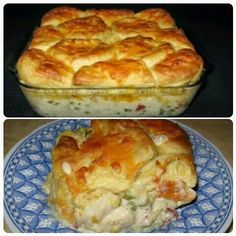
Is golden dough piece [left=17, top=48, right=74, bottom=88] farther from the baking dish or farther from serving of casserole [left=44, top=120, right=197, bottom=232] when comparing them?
serving of casserole [left=44, top=120, right=197, bottom=232]

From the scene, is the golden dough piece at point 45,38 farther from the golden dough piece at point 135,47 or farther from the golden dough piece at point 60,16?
the golden dough piece at point 135,47

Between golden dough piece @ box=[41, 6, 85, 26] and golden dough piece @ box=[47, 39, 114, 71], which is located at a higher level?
golden dough piece @ box=[41, 6, 85, 26]

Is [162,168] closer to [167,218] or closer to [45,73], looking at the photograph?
[167,218]

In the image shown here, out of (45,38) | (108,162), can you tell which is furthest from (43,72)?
(108,162)

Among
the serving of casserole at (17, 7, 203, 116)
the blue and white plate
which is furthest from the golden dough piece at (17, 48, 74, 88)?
the blue and white plate

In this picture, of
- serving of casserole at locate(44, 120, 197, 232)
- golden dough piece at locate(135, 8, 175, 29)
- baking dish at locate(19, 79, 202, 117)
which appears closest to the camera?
serving of casserole at locate(44, 120, 197, 232)

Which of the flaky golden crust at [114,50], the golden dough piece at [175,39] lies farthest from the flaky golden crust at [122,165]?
the golden dough piece at [175,39]

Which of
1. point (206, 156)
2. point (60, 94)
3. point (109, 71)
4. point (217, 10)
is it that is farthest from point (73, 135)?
point (217, 10)
